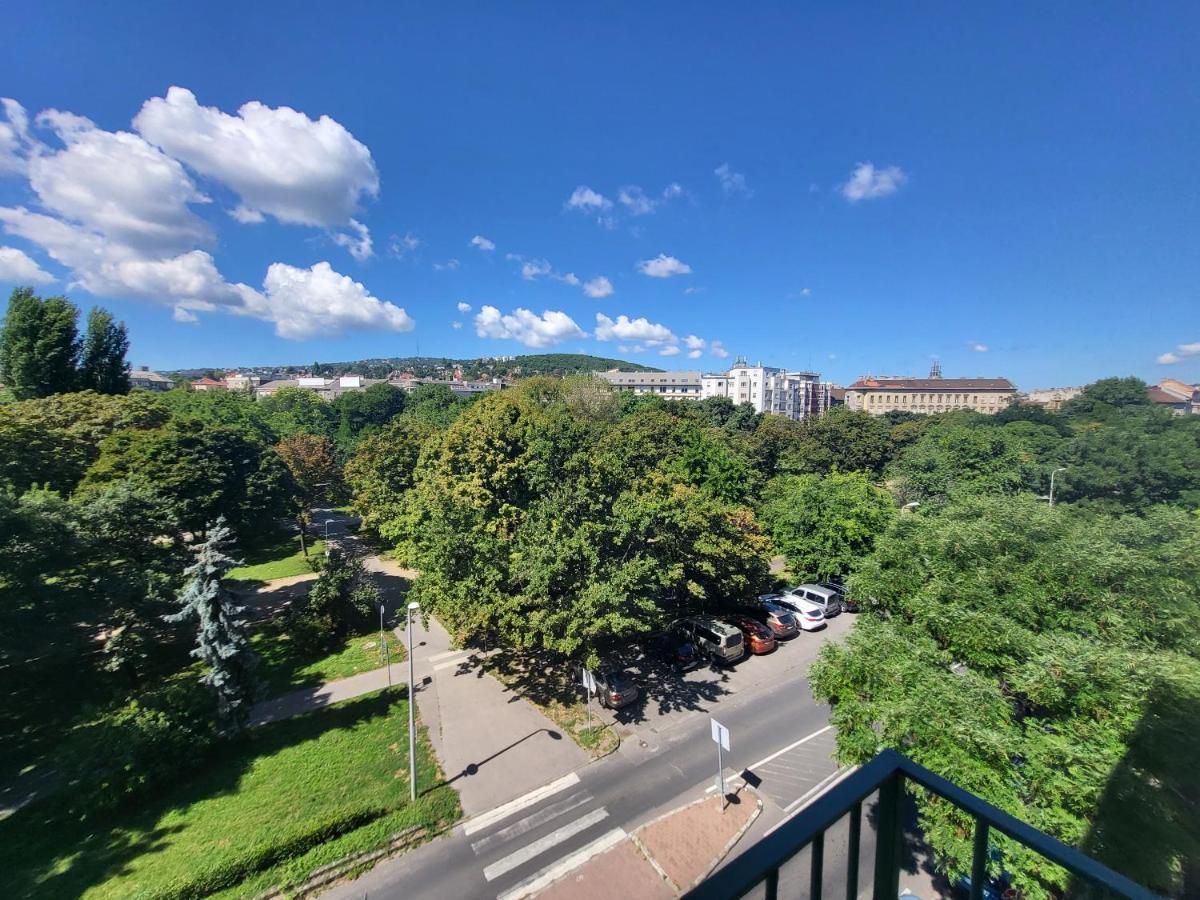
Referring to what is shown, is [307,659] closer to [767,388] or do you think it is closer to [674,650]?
[674,650]

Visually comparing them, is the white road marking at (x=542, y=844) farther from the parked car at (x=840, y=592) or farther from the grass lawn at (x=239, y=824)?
the parked car at (x=840, y=592)

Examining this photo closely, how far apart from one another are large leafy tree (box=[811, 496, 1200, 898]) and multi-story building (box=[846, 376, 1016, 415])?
105825 millimetres

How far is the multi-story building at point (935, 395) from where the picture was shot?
4198 inches

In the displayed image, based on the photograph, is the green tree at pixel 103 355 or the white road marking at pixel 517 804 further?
the green tree at pixel 103 355

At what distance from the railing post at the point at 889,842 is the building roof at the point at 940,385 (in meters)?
124

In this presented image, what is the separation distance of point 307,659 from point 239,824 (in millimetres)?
8089

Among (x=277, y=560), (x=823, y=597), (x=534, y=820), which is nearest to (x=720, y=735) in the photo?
(x=534, y=820)

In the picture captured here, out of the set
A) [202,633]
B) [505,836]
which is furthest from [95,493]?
[505,836]

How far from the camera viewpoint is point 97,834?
35.7 feet

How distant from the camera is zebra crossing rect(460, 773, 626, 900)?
10.0 m

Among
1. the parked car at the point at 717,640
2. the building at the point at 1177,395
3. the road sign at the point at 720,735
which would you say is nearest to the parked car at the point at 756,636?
the parked car at the point at 717,640

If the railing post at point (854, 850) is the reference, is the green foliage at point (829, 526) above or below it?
below

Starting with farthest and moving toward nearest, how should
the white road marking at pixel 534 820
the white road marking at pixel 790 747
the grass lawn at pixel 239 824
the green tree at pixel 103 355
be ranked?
the green tree at pixel 103 355, the white road marking at pixel 790 747, the white road marking at pixel 534 820, the grass lawn at pixel 239 824

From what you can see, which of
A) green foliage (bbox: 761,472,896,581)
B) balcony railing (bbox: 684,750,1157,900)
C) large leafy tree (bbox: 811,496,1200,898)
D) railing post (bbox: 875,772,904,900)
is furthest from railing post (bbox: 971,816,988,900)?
green foliage (bbox: 761,472,896,581)
